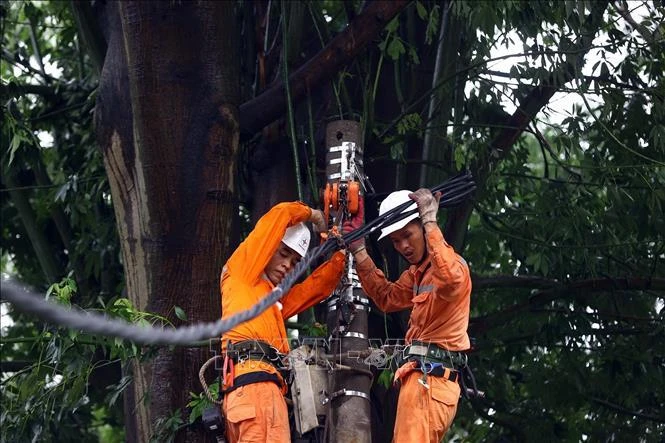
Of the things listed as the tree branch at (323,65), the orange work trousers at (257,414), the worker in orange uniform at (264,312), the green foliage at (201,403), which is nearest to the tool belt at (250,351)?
the worker in orange uniform at (264,312)

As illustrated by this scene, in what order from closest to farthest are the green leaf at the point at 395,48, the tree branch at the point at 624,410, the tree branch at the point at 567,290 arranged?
the green leaf at the point at 395,48 < the tree branch at the point at 567,290 < the tree branch at the point at 624,410

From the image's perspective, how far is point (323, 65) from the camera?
8.76 meters

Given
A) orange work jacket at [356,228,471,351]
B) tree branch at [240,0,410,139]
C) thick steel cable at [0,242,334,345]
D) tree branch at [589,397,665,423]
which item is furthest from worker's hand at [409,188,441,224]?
tree branch at [589,397,665,423]

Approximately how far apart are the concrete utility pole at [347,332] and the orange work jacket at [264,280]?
0.16m

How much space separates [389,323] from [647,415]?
7.22ft

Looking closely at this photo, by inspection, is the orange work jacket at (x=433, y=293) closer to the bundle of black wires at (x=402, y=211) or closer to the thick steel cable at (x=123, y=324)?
the bundle of black wires at (x=402, y=211)

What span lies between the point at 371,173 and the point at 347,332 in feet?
8.48

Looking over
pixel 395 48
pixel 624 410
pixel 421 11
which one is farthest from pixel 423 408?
pixel 624 410

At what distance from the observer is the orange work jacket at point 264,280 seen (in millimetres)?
7199

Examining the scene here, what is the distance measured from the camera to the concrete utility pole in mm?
6801

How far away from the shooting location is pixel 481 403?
1021 centimetres

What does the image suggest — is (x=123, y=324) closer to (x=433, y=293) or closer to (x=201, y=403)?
(x=433, y=293)

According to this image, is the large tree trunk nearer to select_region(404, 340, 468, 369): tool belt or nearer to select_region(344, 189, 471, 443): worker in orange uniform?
select_region(344, 189, 471, 443): worker in orange uniform

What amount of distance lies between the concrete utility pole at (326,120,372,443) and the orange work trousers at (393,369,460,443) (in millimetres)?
177
